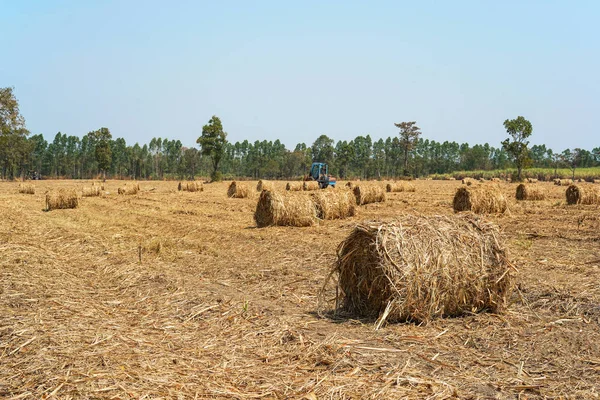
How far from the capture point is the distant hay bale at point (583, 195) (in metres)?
20.2

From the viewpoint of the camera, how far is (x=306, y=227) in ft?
50.0

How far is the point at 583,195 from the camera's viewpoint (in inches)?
794

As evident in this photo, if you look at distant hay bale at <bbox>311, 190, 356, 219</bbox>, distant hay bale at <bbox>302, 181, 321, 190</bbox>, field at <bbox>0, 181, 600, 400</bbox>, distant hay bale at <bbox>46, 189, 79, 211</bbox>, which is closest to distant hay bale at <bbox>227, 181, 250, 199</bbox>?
distant hay bale at <bbox>302, 181, 321, 190</bbox>

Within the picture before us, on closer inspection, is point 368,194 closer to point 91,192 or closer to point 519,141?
point 91,192

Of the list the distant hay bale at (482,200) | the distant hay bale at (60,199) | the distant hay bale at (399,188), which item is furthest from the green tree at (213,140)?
the distant hay bale at (482,200)

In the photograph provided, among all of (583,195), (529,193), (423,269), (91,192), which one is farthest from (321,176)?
(423,269)

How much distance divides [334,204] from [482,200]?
16.8 feet

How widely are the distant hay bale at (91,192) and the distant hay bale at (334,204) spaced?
736 inches

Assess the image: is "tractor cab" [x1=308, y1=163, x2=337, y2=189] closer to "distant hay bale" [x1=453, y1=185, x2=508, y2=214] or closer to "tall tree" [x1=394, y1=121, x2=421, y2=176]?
"distant hay bale" [x1=453, y1=185, x2=508, y2=214]

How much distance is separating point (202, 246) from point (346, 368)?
299 inches

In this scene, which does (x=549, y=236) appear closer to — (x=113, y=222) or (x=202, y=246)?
(x=202, y=246)

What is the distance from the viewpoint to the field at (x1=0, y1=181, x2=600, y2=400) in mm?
4227

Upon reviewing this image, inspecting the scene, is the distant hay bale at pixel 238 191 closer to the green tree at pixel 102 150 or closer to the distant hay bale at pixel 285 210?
the distant hay bale at pixel 285 210

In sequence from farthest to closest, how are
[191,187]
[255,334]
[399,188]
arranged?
1. [191,187]
2. [399,188]
3. [255,334]
